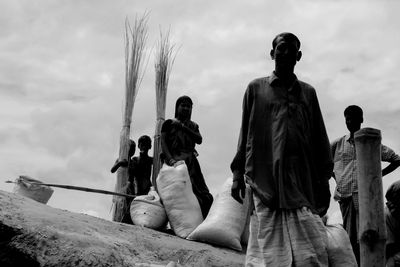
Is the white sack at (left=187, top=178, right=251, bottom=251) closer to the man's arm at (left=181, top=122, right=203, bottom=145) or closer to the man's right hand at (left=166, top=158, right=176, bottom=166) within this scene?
the man's right hand at (left=166, top=158, right=176, bottom=166)

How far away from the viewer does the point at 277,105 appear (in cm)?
365

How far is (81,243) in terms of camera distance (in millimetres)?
4469

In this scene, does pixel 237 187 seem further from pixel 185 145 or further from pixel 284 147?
pixel 185 145

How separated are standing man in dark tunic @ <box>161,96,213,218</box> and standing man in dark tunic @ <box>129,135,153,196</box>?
99 cm

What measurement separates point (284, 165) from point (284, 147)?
10cm

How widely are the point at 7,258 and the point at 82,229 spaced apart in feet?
2.05

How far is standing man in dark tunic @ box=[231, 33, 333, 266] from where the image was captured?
3.33m

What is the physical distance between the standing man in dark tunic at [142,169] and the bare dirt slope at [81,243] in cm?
211

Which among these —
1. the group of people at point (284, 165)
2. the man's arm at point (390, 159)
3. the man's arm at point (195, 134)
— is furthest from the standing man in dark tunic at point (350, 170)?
the group of people at point (284, 165)

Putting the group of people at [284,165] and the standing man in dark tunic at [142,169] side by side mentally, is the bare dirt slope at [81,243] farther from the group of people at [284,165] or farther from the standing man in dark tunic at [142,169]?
the standing man in dark tunic at [142,169]

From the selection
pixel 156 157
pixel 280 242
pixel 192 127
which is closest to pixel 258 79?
pixel 280 242

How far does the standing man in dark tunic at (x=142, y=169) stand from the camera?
7828 mm

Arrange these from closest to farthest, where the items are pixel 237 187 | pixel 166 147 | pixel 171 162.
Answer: pixel 237 187 → pixel 171 162 → pixel 166 147

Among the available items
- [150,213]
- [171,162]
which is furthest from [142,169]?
[150,213]
